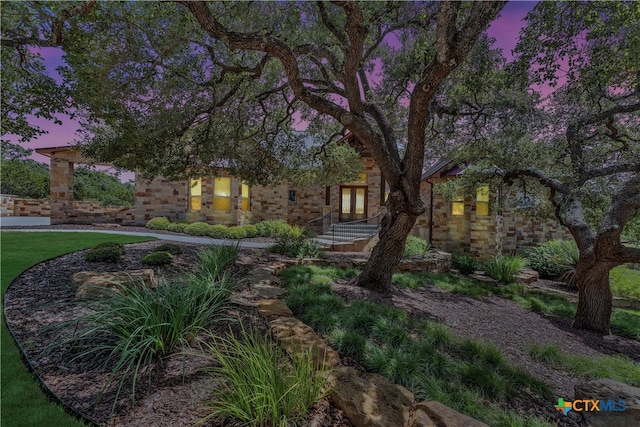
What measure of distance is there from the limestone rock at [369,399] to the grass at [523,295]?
14.9 ft

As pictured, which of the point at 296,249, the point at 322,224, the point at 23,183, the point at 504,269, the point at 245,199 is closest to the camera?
the point at 296,249

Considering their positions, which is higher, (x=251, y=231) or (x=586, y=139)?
(x=586, y=139)

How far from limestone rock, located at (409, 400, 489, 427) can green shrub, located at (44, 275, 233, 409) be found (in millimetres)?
1998

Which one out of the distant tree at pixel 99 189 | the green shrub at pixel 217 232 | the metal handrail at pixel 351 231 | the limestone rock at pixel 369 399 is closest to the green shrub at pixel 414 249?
the metal handrail at pixel 351 231

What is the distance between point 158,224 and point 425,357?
13.7 meters

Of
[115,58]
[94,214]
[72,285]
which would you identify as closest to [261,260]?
[72,285]

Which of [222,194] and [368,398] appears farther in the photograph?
[222,194]

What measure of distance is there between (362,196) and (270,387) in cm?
1577

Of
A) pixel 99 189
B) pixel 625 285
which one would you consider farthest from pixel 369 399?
pixel 99 189

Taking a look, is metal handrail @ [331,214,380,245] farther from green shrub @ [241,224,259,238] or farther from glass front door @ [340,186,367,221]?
green shrub @ [241,224,259,238]

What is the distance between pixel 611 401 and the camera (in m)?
2.77

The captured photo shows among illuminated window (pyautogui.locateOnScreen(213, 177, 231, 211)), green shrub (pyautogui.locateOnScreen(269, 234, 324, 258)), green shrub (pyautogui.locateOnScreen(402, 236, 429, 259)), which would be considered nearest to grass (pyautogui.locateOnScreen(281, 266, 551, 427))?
green shrub (pyautogui.locateOnScreen(269, 234, 324, 258))

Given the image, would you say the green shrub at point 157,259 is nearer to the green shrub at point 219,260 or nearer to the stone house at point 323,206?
the green shrub at point 219,260

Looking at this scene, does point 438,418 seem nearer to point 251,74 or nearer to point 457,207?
point 251,74
